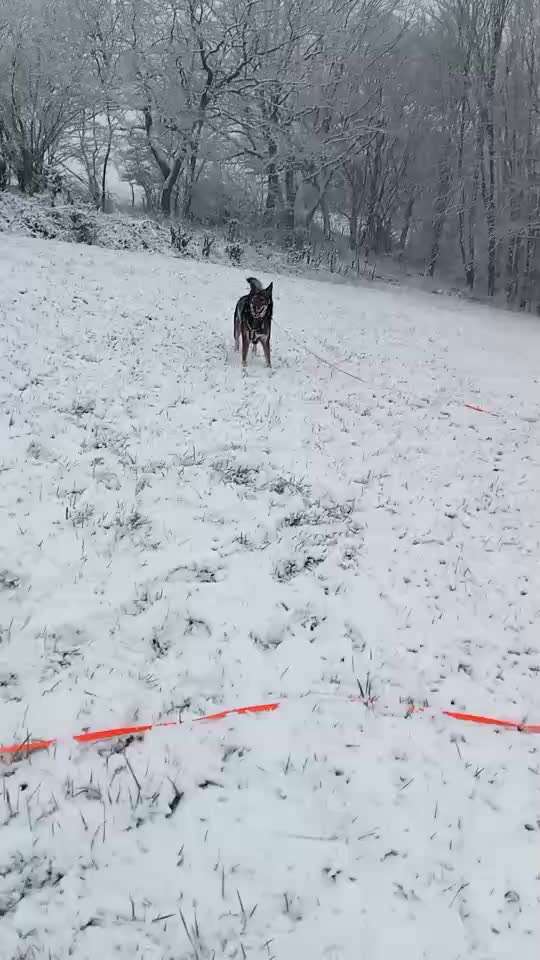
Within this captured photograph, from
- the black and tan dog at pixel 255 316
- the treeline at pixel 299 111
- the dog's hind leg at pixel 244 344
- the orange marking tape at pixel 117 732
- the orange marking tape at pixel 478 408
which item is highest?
the treeline at pixel 299 111

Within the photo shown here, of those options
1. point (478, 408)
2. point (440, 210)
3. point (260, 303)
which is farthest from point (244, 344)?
point (440, 210)

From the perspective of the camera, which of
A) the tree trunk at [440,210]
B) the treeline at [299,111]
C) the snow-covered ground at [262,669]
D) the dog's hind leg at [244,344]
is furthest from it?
the tree trunk at [440,210]

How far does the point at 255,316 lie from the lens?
10.2m

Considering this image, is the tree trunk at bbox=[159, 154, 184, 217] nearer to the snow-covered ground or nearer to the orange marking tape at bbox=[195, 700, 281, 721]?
the snow-covered ground

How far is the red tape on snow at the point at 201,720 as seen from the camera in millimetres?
3080

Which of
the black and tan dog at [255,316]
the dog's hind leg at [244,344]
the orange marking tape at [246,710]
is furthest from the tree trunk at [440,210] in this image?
the orange marking tape at [246,710]

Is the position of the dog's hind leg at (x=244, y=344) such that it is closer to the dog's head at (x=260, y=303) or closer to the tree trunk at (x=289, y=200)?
the dog's head at (x=260, y=303)

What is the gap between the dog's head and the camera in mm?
10055

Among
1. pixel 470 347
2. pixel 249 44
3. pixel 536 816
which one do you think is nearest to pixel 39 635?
pixel 536 816

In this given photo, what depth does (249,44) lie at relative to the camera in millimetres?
22672

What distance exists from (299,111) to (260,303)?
61.4ft

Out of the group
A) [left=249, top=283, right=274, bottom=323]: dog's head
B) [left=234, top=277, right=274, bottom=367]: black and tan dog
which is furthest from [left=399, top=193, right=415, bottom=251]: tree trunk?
[left=249, top=283, right=274, bottom=323]: dog's head

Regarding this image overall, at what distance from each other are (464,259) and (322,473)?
2524 centimetres

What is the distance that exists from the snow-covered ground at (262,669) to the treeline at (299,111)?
18706 millimetres
